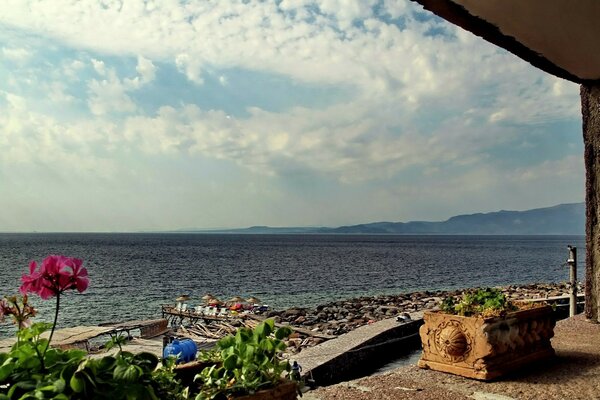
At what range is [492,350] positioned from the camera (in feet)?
17.8

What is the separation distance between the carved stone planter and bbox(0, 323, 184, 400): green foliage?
13.7 ft

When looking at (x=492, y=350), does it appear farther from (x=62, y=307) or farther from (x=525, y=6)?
(x=62, y=307)

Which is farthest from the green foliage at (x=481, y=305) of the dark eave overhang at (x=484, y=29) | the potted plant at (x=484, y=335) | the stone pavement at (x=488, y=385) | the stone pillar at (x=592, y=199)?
the stone pillar at (x=592, y=199)

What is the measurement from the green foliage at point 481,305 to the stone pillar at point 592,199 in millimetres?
3182

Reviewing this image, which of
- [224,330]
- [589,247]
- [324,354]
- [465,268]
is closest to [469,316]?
[589,247]

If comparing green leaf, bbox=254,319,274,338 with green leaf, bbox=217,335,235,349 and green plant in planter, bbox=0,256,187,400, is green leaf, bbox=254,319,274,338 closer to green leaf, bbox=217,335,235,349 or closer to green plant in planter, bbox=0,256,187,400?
green leaf, bbox=217,335,235,349

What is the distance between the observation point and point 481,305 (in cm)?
597

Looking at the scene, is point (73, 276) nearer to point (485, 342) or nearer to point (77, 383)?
point (77, 383)

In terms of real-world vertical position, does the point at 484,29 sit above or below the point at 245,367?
above

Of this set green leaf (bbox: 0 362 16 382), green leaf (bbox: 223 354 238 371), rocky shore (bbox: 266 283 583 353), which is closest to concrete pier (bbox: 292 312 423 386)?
rocky shore (bbox: 266 283 583 353)

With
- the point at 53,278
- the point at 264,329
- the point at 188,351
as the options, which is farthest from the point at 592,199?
the point at 53,278

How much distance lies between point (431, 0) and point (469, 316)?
3622mm

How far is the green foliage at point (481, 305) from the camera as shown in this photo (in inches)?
227

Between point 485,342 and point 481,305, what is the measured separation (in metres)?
0.64
